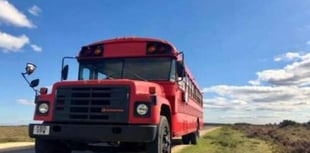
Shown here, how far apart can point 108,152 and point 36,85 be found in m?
2.29

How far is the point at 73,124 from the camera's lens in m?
9.32

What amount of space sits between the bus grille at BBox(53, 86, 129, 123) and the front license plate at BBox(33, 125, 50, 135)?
30 cm

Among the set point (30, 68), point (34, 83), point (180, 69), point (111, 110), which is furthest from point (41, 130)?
point (180, 69)

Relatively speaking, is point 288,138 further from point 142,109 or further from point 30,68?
point 30,68

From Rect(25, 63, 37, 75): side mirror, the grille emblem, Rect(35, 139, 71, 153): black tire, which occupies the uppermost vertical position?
Rect(25, 63, 37, 75): side mirror

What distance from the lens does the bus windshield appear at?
35.7ft

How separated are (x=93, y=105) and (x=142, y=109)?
3.51ft

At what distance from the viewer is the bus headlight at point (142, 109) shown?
9078 millimetres


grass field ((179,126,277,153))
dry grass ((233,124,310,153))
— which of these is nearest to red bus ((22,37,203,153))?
grass field ((179,126,277,153))

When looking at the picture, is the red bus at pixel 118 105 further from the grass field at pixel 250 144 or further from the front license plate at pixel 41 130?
A: the grass field at pixel 250 144

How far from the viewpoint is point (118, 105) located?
9.23 m

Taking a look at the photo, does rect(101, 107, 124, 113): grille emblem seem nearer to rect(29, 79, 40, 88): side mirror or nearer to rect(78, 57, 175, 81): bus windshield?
rect(78, 57, 175, 81): bus windshield

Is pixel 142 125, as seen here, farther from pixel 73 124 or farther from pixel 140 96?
pixel 73 124

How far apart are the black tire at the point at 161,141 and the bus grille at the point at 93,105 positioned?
2.47 ft
